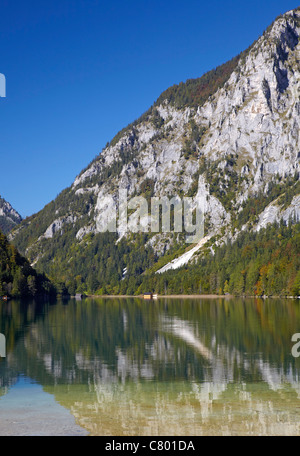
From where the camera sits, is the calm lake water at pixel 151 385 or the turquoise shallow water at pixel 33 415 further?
the calm lake water at pixel 151 385

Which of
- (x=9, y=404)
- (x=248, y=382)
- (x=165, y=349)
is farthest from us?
(x=165, y=349)

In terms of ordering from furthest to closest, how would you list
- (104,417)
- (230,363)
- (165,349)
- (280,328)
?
(280,328), (165,349), (230,363), (104,417)

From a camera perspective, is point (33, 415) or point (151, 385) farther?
point (151, 385)

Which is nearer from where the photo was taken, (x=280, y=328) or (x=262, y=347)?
(x=262, y=347)

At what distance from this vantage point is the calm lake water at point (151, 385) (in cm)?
2525

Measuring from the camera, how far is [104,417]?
26688 millimetres

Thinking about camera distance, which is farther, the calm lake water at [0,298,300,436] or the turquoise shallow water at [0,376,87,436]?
the calm lake water at [0,298,300,436]

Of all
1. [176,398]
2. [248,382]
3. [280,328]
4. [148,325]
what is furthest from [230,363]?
[148,325]

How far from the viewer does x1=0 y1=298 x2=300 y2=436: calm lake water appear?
2525cm

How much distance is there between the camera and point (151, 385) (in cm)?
3503

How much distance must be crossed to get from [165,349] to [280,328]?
24277mm

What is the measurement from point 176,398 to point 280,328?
142 ft
